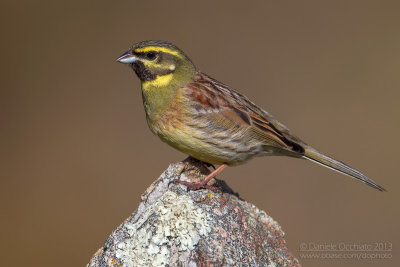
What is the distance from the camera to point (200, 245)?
12.0ft

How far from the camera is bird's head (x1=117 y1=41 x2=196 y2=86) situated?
505cm

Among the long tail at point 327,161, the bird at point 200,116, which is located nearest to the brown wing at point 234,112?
the bird at point 200,116

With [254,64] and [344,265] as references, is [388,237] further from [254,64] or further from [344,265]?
[254,64]

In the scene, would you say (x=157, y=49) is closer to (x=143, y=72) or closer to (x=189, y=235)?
(x=143, y=72)

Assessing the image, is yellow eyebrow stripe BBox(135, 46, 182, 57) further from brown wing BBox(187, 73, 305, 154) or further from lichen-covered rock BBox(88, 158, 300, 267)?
lichen-covered rock BBox(88, 158, 300, 267)

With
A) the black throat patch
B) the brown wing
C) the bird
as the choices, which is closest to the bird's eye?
the bird

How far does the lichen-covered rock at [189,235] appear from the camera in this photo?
363 cm

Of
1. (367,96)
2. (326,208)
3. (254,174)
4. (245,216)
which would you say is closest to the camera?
(245,216)

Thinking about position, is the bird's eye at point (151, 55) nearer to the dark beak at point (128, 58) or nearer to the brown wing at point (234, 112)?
the dark beak at point (128, 58)

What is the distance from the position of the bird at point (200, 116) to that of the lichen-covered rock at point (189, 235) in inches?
23.2

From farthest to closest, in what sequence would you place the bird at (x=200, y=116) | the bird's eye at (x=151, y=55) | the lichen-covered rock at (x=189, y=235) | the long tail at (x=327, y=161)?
the long tail at (x=327, y=161), the bird's eye at (x=151, y=55), the bird at (x=200, y=116), the lichen-covered rock at (x=189, y=235)

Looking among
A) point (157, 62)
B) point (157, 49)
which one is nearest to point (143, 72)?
point (157, 62)

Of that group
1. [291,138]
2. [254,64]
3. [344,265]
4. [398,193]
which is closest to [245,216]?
[291,138]

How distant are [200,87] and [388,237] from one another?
180 inches
